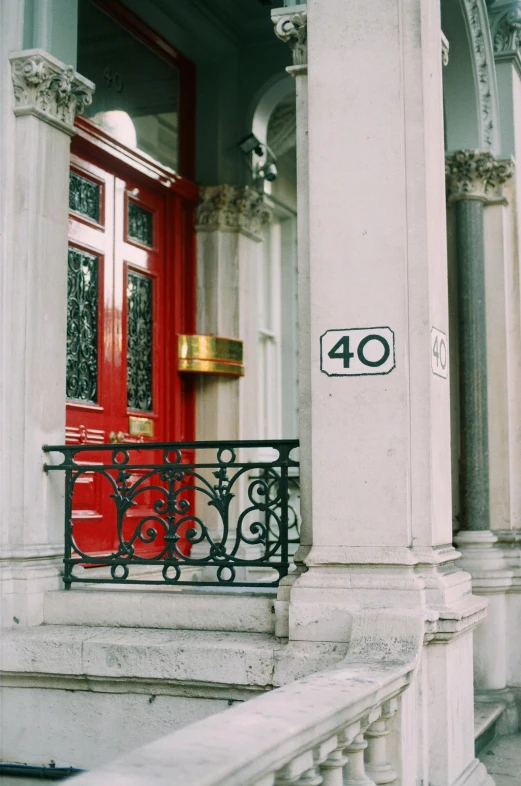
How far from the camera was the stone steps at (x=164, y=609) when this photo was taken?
18.3ft

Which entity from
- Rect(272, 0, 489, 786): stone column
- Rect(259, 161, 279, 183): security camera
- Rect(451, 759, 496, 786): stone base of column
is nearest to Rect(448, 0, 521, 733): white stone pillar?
Rect(259, 161, 279, 183): security camera

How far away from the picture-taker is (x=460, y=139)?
27.4 ft

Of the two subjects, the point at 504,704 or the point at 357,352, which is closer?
the point at 357,352

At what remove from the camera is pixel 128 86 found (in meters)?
8.30

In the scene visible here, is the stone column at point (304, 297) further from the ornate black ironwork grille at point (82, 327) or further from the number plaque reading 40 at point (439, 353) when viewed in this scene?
the ornate black ironwork grille at point (82, 327)

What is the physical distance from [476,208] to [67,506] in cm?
415

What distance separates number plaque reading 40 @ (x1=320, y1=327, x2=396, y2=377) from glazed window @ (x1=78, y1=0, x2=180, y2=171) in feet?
11.2

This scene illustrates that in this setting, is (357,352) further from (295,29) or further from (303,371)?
(295,29)

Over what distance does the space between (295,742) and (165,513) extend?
3232mm

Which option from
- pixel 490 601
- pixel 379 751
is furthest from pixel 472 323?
pixel 379 751

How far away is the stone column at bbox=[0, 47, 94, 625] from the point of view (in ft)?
19.6

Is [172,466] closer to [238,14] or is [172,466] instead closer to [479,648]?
[479,648]

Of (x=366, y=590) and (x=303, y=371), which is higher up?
(x=303, y=371)

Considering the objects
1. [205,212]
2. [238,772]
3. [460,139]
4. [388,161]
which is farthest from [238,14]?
[238,772]
